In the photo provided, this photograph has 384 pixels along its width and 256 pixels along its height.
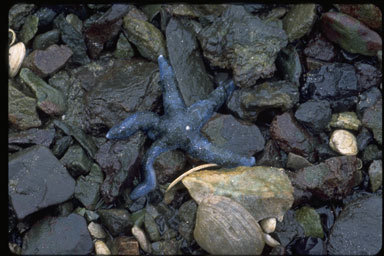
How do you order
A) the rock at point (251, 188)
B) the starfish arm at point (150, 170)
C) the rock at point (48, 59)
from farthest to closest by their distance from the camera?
the rock at point (48, 59) < the starfish arm at point (150, 170) < the rock at point (251, 188)

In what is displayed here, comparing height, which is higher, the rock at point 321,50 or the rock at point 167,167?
the rock at point 321,50

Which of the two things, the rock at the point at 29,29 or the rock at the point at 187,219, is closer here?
the rock at the point at 187,219

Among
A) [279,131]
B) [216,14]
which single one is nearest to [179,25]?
[216,14]

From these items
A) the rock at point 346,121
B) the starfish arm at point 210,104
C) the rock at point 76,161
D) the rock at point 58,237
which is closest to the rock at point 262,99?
the starfish arm at point 210,104

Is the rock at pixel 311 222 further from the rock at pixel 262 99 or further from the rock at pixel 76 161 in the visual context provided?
the rock at pixel 76 161

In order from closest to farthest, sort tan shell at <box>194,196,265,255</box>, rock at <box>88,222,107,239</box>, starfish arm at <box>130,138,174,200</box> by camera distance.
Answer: tan shell at <box>194,196,265,255</box>
rock at <box>88,222,107,239</box>
starfish arm at <box>130,138,174,200</box>

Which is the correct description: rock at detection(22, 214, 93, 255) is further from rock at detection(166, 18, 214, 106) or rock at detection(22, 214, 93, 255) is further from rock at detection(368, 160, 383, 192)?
rock at detection(368, 160, 383, 192)

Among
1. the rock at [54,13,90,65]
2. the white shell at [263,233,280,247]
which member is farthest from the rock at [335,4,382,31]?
the rock at [54,13,90,65]

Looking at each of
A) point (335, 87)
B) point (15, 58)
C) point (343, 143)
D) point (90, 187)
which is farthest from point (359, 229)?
point (15, 58)
